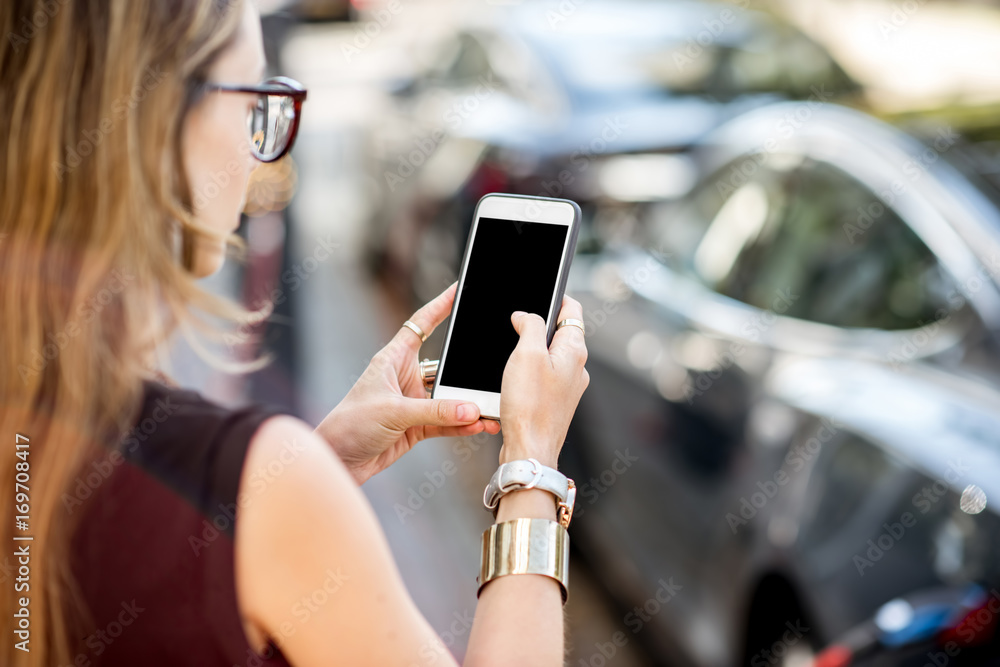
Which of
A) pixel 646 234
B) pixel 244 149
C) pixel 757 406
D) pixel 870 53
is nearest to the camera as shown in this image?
pixel 244 149

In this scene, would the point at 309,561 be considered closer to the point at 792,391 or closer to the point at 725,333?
the point at 792,391

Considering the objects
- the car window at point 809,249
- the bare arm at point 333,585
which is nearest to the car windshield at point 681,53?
the car window at point 809,249

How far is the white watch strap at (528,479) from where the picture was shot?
1028mm

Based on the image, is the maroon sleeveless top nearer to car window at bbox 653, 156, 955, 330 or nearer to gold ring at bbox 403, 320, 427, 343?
gold ring at bbox 403, 320, 427, 343

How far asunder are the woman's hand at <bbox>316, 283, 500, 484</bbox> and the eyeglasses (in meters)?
0.28

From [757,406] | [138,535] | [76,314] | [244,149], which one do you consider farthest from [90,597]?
[757,406]

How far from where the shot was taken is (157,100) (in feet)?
3.20

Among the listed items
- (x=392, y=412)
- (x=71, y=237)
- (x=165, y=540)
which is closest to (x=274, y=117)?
(x=71, y=237)

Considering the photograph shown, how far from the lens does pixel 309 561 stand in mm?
916

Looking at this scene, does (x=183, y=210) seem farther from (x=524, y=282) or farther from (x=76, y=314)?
(x=524, y=282)

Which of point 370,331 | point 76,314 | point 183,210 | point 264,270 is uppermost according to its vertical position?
point 183,210

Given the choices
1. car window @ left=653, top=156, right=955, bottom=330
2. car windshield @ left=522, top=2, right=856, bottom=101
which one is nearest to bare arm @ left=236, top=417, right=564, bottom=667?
car window @ left=653, top=156, right=955, bottom=330

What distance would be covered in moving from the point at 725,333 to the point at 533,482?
179 centimetres

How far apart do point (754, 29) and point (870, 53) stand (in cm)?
353
